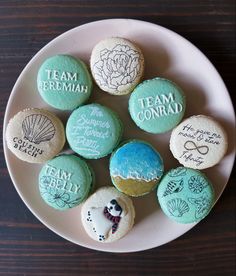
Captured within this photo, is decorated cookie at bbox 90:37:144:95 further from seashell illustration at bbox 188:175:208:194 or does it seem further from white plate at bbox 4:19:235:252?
seashell illustration at bbox 188:175:208:194

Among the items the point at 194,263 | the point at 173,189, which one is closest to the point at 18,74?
the point at 173,189

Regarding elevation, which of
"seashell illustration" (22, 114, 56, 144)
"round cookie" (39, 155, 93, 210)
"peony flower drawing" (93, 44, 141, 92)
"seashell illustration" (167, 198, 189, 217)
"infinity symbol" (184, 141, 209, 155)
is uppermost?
"peony flower drawing" (93, 44, 141, 92)

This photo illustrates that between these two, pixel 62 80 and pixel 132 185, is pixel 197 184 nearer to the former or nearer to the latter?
pixel 132 185

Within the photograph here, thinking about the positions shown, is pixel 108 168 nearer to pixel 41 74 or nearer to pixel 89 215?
pixel 89 215

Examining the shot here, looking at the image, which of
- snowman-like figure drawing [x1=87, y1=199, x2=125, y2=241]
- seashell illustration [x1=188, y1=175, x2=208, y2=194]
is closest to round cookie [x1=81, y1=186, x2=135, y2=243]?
snowman-like figure drawing [x1=87, y1=199, x2=125, y2=241]

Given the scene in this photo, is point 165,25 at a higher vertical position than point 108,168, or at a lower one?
higher

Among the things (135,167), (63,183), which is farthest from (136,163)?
(63,183)
